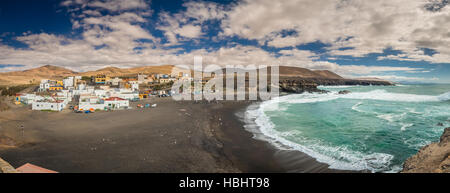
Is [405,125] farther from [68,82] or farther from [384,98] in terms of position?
[68,82]

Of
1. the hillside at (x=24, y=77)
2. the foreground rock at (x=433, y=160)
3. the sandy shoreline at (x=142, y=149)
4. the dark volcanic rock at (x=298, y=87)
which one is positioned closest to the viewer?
the foreground rock at (x=433, y=160)

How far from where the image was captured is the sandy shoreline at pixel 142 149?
10375mm

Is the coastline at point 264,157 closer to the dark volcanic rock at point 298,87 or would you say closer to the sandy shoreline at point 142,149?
the sandy shoreline at point 142,149

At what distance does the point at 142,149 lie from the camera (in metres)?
12.5

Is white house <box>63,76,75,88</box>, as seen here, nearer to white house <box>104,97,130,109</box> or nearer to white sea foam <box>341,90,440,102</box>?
white house <box>104,97,130,109</box>

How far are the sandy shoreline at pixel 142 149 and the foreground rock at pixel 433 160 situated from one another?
368 cm

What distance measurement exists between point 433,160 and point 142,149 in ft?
49.9

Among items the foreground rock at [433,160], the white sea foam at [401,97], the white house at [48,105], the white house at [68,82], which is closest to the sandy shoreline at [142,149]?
the foreground rock at [433,160]

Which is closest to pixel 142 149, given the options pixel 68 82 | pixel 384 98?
pixel 384 98

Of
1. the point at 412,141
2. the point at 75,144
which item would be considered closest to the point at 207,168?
the point at 75,144

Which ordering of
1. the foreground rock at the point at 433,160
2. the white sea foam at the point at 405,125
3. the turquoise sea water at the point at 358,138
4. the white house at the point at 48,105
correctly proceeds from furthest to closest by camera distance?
the white house at the point at 48,105 < the white sea foam at the point at 405,125 < the turquoise sea water at the point at 358,138 < the foreground rock at the point at 433,160

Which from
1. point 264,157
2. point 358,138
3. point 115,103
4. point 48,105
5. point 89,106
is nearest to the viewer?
point 264,157

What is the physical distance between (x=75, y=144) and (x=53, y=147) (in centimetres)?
118
